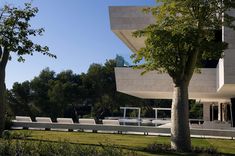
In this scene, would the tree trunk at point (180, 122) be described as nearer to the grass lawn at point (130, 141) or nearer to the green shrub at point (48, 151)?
the grass lawn at point (130, 141)

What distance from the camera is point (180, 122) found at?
1772cm

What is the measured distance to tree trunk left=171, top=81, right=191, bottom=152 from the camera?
17547mm

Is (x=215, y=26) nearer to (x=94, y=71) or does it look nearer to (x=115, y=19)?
(x=115, y=19)

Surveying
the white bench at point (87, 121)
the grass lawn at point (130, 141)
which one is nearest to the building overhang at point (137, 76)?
the white bench at point (87, 121)

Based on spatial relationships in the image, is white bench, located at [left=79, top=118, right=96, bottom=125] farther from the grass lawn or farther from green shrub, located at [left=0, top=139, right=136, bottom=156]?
green shrub, located at [left=0, top=139, right=136, bottom=156]

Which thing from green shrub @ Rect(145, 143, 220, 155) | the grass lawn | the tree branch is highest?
the tree branch

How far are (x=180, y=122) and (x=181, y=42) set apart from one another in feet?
11.0

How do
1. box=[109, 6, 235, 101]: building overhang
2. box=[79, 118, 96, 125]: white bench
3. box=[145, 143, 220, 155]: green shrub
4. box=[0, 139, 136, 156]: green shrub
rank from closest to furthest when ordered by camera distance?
box=[0, 139, 136, 156]: green shrub < box=[145, 143, 220, 155]: green shrub < box=[109, 6, 235, 101]: building overhang < box=[79, 118, 96, 125]: white bench

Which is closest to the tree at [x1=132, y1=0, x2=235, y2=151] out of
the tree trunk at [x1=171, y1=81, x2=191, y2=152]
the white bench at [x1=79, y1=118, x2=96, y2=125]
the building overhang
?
the tree trunk at [x1=171, y1=81, x2=191, y2=152]

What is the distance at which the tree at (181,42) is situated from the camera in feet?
55.6

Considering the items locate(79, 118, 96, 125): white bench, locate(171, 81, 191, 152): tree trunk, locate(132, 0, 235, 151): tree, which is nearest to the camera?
locate(132, 0, 235, 151): tree

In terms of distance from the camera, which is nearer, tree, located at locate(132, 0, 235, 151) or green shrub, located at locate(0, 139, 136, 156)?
green shrub, located at locate(0, 139, 136, 156)

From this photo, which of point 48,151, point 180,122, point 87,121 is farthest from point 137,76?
point 48,151

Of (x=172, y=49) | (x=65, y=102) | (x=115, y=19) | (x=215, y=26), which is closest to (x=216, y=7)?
(x=215, y=26)
